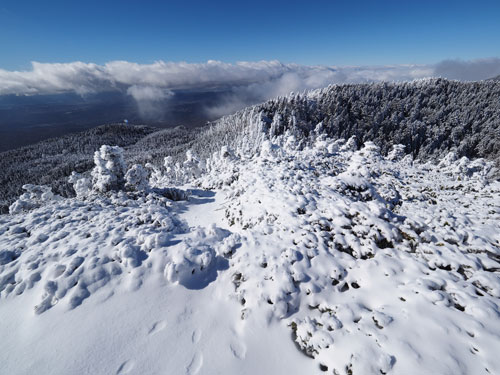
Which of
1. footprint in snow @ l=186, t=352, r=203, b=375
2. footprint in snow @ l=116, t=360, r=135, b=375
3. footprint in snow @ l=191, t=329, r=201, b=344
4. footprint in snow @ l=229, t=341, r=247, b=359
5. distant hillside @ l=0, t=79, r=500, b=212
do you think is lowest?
distant hillside @ l=0, t=79, r=500, b=212

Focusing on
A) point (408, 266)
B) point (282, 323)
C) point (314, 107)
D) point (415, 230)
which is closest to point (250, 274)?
point (282, 323)

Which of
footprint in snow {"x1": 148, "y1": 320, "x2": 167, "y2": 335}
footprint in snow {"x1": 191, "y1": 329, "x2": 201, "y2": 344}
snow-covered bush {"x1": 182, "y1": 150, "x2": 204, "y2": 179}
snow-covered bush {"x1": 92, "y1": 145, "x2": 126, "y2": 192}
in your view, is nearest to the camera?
footprint in snow {"x1": 191, "y1": 329, "x2": 201, "y2": 344}

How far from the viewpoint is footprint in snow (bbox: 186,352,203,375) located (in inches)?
209

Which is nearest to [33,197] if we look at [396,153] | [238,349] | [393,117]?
[238,349]

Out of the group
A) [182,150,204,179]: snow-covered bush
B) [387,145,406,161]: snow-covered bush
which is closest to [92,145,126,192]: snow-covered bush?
[182,150,204,179]: snow-covered bush

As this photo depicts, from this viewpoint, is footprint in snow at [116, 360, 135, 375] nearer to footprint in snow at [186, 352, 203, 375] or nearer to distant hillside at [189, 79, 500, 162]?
footprint in snow at [186, 352, 203, 375]

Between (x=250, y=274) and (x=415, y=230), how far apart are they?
7.92 meters

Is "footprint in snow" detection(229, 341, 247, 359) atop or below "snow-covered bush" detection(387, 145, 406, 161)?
atop

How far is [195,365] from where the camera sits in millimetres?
5449

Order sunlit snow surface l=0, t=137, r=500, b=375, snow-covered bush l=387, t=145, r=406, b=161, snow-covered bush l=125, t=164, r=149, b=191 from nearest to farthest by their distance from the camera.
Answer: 1. sunlit snow surface l=0, t=137, r=500, b=375
2. snow-covered bush l=125, t=164, r=149, b=191
3. snow-covered bush l=387, t=145, r=406, b=161

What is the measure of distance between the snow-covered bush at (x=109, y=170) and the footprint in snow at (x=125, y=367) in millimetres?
16192

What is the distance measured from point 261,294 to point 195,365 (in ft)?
8.94

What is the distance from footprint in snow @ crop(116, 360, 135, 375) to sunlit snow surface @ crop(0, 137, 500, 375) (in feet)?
0.11

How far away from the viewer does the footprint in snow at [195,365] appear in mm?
5320
